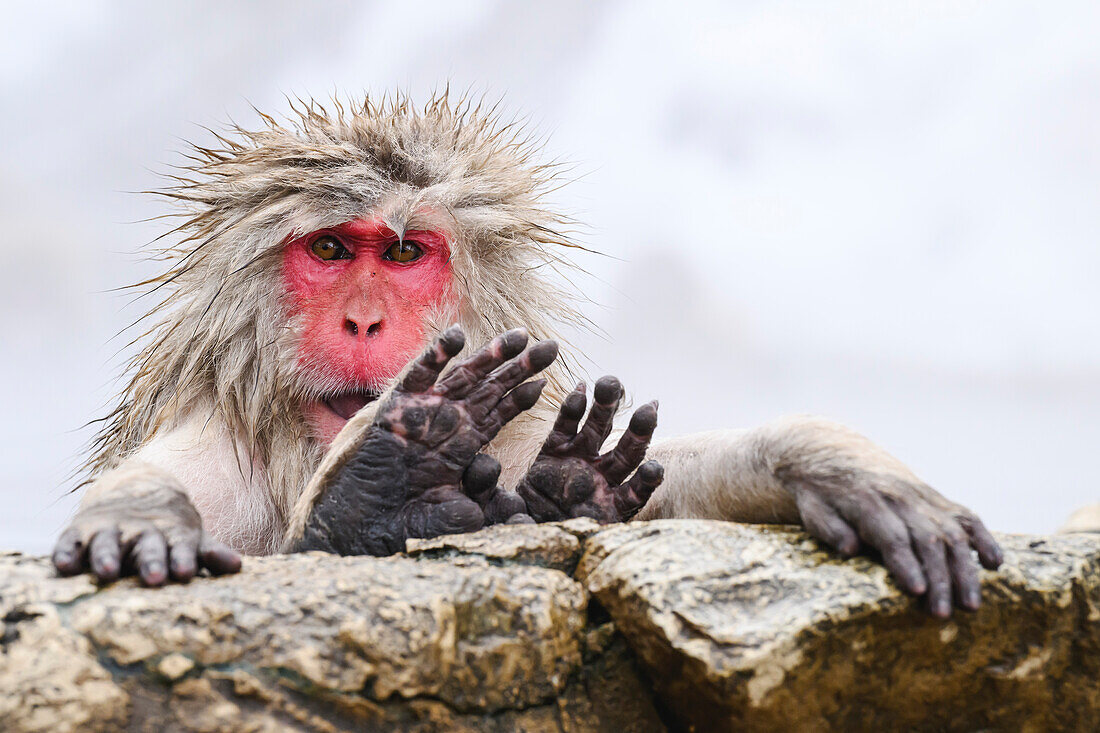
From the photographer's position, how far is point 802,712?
1.90m

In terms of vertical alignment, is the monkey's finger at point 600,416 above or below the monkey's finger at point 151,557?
above

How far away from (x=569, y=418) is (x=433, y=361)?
422mm

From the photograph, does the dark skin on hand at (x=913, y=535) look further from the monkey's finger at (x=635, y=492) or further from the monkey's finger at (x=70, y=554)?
the monkey's finger at (x=70, y=554)

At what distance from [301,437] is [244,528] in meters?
0.36

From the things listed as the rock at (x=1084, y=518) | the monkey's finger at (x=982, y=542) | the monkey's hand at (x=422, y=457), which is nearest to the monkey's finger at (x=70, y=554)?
the monkey's hand at (x=422, y=457)

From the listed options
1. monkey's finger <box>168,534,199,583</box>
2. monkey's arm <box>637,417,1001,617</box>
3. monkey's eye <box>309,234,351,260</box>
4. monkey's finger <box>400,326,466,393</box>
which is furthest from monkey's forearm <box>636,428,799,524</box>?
monkey's finger <box>168,534,199,583</box>

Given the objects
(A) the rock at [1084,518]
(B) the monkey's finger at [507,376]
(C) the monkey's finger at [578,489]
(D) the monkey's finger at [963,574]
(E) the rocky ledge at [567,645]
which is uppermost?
(B) the monkey's finger at [507,376]

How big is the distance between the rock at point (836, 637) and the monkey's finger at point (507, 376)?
22.0 inches

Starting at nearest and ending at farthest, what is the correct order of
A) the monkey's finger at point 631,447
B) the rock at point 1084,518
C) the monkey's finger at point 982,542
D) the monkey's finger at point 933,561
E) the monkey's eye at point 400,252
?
the monkey's finger at point 933,561 < the monkey's finger at point 982,542 < the monkey's finger at point 631,447 < the monkey's eye at point 400,252 < the rock at point 1084,518

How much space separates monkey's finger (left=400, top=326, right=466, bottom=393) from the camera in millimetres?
2521

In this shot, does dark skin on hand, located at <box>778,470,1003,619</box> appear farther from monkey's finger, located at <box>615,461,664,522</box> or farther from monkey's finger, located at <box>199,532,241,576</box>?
monkey's finger, located at <box>199,532,241,576</box>

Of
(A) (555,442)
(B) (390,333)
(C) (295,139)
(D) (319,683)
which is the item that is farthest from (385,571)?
(C) (295,139)

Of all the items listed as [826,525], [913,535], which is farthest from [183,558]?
[913,535]

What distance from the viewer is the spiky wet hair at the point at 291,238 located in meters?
3.58
